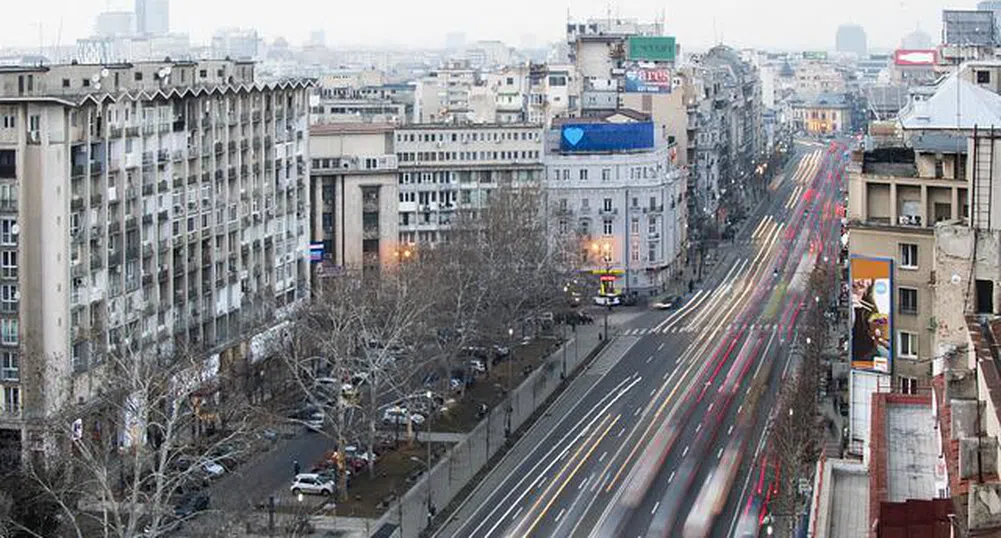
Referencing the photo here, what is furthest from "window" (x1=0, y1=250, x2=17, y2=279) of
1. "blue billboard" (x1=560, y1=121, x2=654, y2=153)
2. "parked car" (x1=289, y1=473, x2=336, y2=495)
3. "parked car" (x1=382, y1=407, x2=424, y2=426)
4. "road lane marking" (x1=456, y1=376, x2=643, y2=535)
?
"blue billboard" (x1=560, y1=121, x2=654, y2=153)

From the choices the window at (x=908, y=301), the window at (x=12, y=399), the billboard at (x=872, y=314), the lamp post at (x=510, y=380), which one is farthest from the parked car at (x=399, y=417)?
the window at (x=908, y=301)

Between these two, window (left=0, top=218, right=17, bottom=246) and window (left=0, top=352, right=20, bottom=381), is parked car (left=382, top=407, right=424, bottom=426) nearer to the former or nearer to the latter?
window (left=0, top=352, right=20, bottom=381)

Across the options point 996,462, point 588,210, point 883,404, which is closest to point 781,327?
point 588,210

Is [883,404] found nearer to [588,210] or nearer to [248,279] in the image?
[248,279]

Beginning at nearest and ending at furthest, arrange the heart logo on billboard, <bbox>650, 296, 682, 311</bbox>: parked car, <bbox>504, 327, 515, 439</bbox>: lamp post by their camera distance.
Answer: <bbox>504, 327, 515, 439</bbox>: lamp post
<bbox>650, 296, 682, 311</bbox>: parked car
the heart logo on billboard

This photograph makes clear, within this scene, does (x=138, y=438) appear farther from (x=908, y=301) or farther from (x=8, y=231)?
(x=908, y=301)
